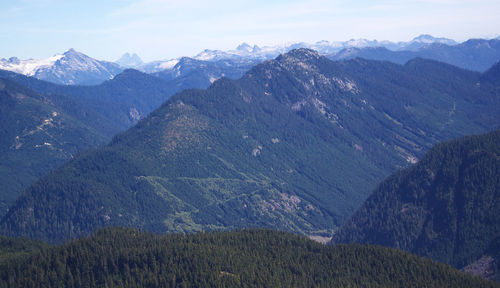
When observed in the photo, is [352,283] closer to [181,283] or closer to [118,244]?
[181,283]

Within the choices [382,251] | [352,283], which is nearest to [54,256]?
[352,283]

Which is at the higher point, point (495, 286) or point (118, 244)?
point (118, 244)

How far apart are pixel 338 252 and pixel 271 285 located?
1460 inches

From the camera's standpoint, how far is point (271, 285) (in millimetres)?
167125

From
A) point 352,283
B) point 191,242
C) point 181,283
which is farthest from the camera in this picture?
point 191,242

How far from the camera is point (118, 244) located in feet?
611

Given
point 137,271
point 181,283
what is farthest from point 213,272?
point 137,271

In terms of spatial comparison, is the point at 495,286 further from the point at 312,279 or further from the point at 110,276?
the point at 110,276

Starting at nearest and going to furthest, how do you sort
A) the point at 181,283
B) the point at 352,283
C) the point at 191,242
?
the point at 181,283 < the point at 352,283 < the point at 191,242

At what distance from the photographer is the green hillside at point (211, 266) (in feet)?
550

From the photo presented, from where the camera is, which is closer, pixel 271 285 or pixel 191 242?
pixel 271 285

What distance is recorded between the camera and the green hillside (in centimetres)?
16761

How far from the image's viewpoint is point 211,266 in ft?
568

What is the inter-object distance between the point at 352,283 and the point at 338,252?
20.1 meters
